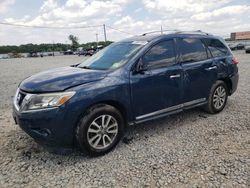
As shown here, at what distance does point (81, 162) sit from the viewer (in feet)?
12.1

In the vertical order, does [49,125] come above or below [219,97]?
above

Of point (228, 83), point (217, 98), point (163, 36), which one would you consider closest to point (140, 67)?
point (163, 36)

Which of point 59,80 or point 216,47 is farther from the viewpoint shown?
point 216,47

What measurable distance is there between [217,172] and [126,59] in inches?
84.6

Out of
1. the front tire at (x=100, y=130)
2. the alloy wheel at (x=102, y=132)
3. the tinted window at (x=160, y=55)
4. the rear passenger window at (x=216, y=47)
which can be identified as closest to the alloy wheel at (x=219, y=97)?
the rear passenger window at (x=216, y=47)

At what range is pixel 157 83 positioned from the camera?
14.2 feet

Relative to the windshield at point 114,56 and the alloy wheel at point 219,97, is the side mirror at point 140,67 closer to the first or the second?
the windshield at point 114,56

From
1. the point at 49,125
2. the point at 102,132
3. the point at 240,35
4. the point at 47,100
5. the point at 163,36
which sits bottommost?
the point at 102,132

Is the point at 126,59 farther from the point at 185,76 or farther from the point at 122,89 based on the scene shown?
the point at 185,76

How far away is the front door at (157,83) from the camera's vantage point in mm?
4145

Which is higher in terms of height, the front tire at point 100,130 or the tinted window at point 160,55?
the tinted window at point 160,55

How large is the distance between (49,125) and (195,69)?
2.92m

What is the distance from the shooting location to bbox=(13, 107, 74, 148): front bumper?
342 cm

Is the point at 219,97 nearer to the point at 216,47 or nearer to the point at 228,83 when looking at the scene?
the point at 228,83
